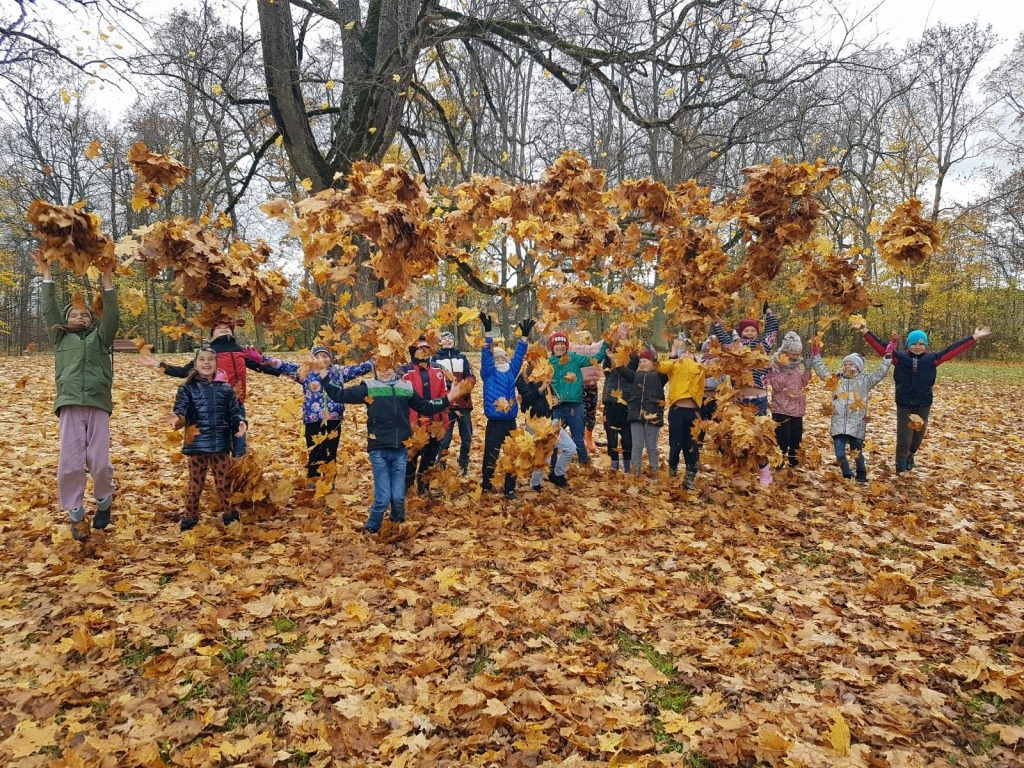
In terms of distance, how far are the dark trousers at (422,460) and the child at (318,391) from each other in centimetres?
85

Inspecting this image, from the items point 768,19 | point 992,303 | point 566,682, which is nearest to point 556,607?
point 566,682

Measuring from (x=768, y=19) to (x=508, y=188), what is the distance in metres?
3.76

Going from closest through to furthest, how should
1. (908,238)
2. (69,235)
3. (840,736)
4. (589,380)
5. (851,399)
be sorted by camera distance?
(840,736), (69,235), (908,238), (851,399), (589,380)

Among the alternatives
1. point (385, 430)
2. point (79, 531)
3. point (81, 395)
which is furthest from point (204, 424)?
point (385, 430)

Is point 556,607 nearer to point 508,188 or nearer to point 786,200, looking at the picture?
point 508,188

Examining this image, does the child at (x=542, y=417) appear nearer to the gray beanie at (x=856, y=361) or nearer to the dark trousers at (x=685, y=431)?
the dark trousers at (x=685, y=431)

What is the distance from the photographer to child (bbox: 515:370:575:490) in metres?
6.34

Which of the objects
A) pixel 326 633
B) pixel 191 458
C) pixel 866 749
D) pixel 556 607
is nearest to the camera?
pixel 866 749

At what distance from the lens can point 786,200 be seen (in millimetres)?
5766

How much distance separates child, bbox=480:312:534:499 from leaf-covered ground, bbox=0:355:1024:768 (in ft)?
1.70

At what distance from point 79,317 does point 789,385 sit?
7.31m

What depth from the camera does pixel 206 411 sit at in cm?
496

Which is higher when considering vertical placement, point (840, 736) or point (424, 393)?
point (424, 393)

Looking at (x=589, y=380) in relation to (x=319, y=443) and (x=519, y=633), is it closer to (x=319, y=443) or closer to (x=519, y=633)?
(x=319, y=443)
